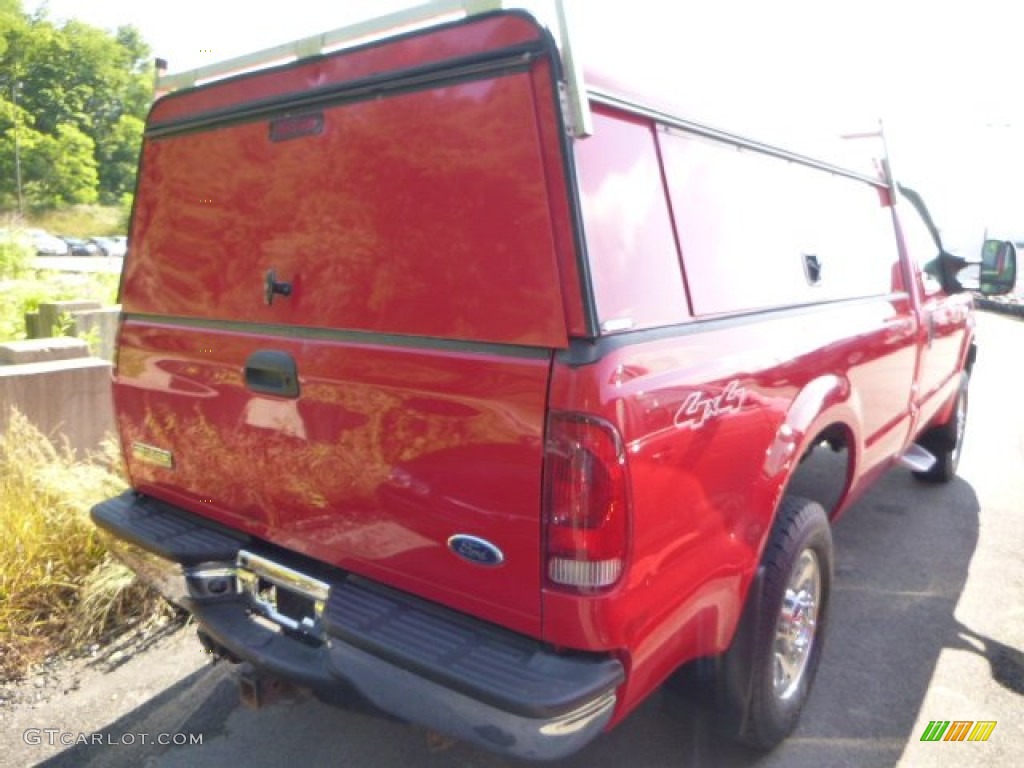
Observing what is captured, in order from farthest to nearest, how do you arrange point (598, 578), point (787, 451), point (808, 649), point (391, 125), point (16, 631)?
point (16, 631) < point (808, 649) < point (787, 451) < point (391, 125) < point (598, 578)

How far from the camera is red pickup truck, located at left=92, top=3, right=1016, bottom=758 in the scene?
78.0 inches

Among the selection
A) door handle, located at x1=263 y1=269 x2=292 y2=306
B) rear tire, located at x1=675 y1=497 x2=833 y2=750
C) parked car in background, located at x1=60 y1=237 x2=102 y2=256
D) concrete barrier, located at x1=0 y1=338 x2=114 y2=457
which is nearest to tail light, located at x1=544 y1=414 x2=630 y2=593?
rear tire, located at x1=675 y1=497 x2=833 y2=750

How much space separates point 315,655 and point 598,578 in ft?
3.00

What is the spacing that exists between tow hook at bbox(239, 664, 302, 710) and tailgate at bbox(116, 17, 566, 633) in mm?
403

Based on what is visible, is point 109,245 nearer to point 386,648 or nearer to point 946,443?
point 946,443

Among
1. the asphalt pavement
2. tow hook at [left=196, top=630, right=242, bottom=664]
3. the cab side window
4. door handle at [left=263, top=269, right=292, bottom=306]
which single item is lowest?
the asphalt pavement

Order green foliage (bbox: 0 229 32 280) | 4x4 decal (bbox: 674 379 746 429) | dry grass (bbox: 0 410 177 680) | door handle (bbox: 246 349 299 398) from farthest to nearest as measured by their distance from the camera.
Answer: green foliage (bbox: 0 229 32 280) → dry grass (bbox: 0 410 177 680) → door handle (bbox: 246 349 299 398) → 4x4 decal (bbox: 674 379 746 429)

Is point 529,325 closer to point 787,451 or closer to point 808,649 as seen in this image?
point 787,451

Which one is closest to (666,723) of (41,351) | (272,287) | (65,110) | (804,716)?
(804,716)

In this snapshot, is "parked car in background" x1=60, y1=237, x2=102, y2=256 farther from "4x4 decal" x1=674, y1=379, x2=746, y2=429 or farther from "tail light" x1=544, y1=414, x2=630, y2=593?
"tail light" x1=544, y1=414, x2=630, y2=593

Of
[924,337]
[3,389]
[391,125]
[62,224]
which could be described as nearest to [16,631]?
[3,389]

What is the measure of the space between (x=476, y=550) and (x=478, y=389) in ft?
1.39


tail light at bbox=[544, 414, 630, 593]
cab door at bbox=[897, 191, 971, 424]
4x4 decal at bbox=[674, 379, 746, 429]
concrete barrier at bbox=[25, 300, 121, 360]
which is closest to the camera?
tail light at bbox=[544, 414, 630, 593]

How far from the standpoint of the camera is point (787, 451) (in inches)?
105
